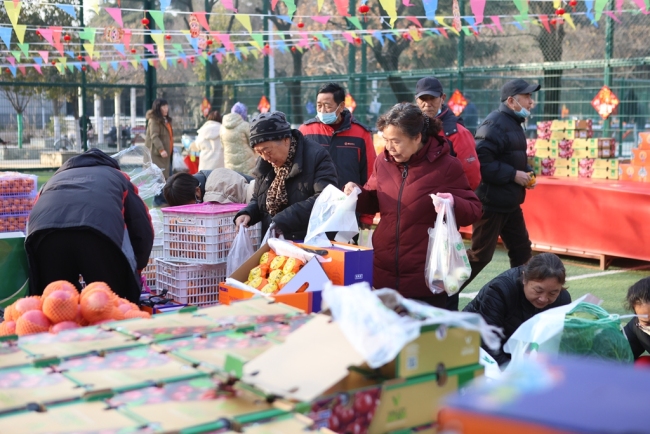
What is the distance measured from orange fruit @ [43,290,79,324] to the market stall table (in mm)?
6675

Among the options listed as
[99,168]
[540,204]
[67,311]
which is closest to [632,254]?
[540,204]

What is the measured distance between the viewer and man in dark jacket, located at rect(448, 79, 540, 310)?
21.9ft

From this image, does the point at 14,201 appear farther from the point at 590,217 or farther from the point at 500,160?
the point at 590,217

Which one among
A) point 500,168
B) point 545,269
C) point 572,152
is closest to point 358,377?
point 545,269

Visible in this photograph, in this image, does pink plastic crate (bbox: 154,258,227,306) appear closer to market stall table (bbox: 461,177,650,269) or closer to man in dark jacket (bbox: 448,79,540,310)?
man in dark jacket (bbox: 448,79,540,310)

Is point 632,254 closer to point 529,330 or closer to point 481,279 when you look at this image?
point 481,279

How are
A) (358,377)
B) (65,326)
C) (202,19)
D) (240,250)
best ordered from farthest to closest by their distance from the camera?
1. (202,19)
2. (240,250)
3. (65,326)
4. (358,377)

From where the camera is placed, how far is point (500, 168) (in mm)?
6652

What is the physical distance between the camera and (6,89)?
1845 centimetres

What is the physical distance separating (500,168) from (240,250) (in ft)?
9.26

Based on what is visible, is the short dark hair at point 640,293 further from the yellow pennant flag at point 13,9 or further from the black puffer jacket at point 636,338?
the yellow pennant flag at point 13,9

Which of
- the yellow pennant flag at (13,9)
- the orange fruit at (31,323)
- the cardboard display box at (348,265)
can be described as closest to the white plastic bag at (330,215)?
the cardboard display box at (348,265)

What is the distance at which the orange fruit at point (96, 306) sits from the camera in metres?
3.07

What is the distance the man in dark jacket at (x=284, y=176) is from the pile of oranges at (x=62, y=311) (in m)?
1.62
